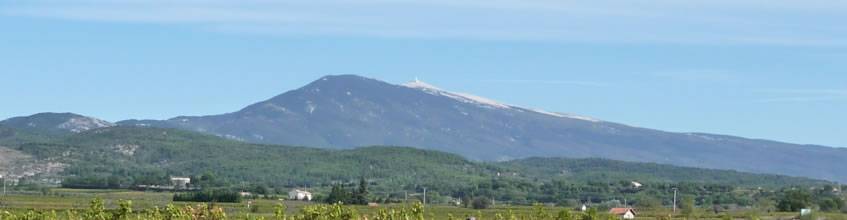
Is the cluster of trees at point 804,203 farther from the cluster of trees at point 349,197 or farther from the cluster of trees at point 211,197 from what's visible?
the cluster of trees at point 211,197

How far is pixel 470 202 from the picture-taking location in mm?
187000

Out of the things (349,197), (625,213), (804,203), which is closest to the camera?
(625,213)

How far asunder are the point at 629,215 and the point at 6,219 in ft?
278

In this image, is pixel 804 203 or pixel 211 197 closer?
pixel 804 203

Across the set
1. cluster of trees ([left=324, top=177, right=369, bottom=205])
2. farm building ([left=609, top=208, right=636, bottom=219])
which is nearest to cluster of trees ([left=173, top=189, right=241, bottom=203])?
cluster of trees ([left=324, top=177, right=369, bottom=205])

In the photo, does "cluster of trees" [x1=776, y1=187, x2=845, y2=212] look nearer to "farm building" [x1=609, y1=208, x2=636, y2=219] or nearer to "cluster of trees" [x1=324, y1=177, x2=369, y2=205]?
"farm building" [x1=609, y1=208, x2=636, y2=219]

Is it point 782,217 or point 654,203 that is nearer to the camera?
point 782,217

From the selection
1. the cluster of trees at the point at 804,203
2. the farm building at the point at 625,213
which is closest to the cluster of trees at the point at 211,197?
the farm building at the point at 625,213

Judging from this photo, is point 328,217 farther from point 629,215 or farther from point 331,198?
→ point 331,198

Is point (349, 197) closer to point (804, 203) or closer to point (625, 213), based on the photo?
point (625, 213)

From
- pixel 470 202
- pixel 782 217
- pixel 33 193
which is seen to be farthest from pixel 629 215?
pixel 33 193

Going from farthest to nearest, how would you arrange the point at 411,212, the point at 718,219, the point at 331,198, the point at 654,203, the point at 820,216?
the point at 654,203 → the point at 331,198 → the point at 820,216 → the point at 718,219 → the point at 411,212

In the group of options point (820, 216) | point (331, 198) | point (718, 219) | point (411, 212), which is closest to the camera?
point (411, 212)

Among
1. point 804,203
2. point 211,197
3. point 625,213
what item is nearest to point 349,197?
point 211,197
